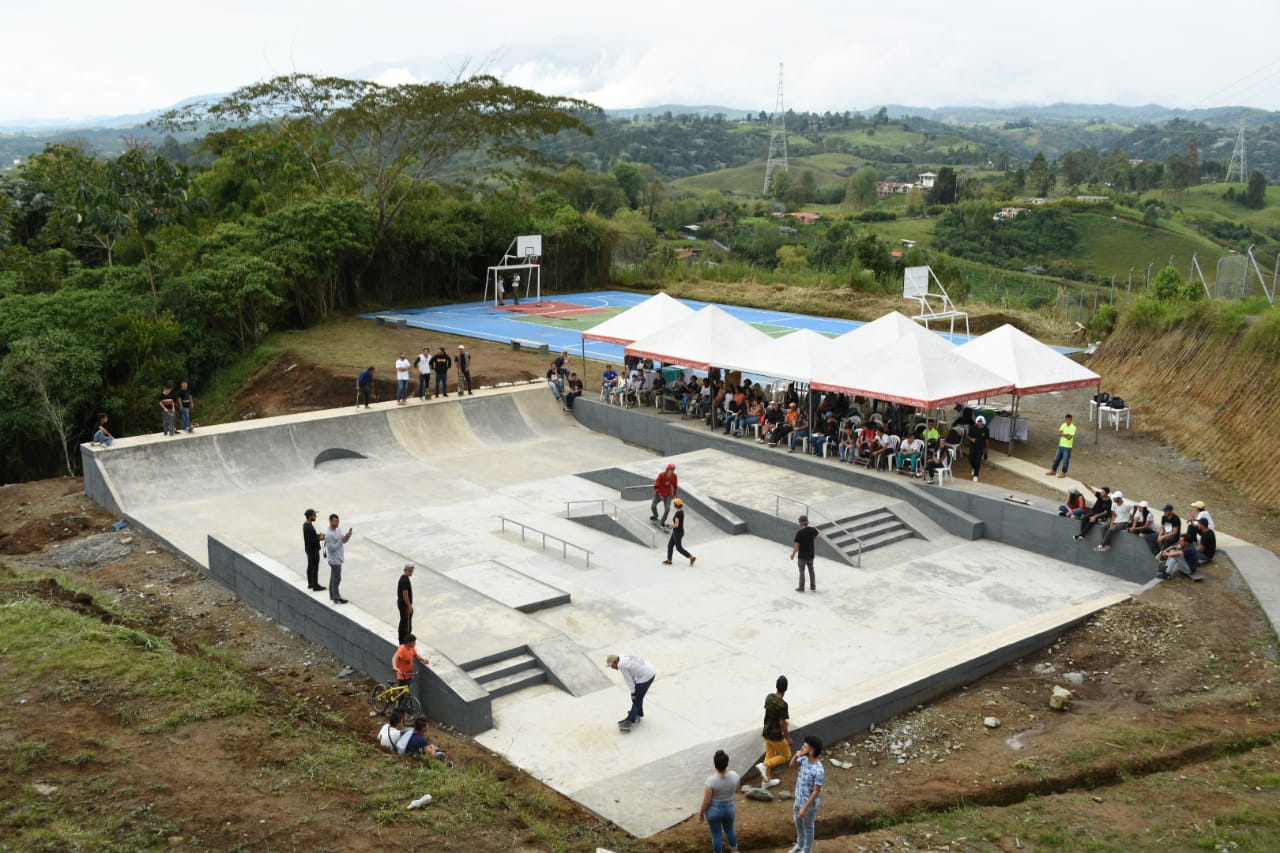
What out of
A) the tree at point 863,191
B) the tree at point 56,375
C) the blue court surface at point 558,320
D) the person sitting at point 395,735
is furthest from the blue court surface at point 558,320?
the tree at point 863,191

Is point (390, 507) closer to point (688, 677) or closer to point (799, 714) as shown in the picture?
point (688, 677)

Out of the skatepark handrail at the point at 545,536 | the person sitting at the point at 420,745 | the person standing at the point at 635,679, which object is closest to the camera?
the person sitting at the point at 420,745

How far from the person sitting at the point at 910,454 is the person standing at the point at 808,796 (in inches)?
482

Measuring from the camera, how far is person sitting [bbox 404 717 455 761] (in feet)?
36.3

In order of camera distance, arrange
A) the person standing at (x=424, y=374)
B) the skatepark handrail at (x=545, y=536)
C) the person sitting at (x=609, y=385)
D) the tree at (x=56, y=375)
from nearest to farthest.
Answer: the skatepark handrail at (x=545, y=536) < the person standing at (x=424, y=374) < the person sitting at (x=609, y=385) < the tree at (x=56, y=375)

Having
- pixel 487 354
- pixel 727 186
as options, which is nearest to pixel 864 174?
pixel 727 186

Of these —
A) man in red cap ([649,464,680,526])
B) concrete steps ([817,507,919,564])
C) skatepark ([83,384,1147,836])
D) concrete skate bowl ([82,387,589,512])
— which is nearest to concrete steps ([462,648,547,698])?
skatepark ([83,384,1147,836])

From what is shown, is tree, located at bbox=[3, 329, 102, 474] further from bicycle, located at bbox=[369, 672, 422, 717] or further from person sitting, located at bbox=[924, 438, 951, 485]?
person sitting, located at bbox=[924, 438, 951, 485]

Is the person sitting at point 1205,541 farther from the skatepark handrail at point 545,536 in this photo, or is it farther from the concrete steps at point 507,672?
the concrete steps at point 507,672

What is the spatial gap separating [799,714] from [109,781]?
22.6 ft

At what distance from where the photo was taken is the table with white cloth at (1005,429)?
2208cm

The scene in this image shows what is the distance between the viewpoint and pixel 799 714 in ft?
38.4

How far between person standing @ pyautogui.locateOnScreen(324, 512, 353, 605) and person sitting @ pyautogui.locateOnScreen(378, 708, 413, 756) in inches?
151

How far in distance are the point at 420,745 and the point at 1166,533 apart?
1155 cm
